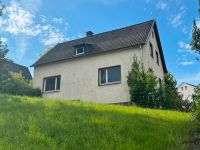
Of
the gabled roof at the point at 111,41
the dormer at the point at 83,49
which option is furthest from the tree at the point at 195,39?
the dormer at the point at 83,49

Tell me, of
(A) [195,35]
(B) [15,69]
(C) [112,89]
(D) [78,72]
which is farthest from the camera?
(B) [15,69]

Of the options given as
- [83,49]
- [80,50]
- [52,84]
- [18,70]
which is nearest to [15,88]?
[52,84]

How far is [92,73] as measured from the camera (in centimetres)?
2797

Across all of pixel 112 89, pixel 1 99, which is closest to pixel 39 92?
pixel 112 89

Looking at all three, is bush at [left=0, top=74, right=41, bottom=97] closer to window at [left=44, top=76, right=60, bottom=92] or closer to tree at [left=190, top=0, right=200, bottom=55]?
window at [left=44, top=76, right=60, bottom=92]

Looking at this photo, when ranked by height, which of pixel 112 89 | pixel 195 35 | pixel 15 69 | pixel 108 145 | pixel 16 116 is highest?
pixel 15 69

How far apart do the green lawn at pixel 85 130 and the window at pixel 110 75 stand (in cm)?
1414

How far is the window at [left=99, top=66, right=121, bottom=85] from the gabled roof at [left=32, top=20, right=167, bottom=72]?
1.67 meters

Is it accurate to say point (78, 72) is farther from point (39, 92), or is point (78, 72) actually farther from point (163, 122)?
point (163, 122)

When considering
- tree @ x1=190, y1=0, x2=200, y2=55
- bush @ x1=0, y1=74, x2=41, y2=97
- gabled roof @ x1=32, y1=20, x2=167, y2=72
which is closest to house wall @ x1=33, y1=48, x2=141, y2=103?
gabled roof @ x1=32, y1=20, x2=167, y2=72

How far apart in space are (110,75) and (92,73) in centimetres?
181

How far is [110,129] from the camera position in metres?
9.30

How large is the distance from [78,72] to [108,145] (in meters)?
21.2

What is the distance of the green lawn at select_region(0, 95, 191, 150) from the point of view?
8.11 meters
